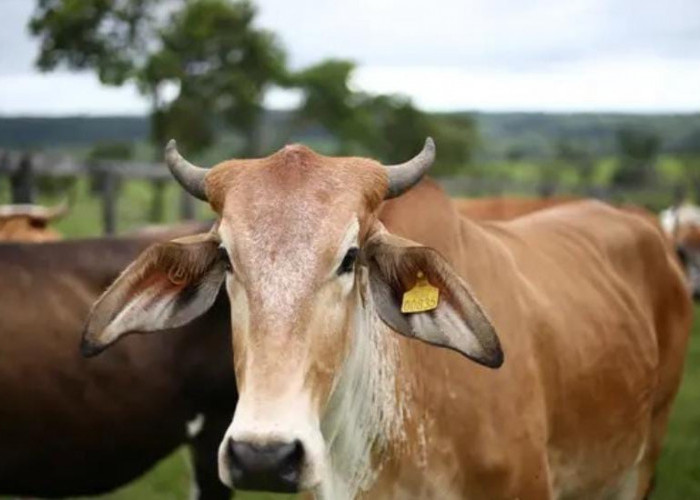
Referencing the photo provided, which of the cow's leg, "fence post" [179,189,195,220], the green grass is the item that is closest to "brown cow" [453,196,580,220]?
the green grass

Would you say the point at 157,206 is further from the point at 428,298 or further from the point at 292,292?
the point at 292,292

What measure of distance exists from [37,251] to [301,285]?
2.62 metres

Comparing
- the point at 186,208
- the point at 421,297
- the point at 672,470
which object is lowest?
the point at 186,208

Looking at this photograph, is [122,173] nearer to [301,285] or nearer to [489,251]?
[489,251]

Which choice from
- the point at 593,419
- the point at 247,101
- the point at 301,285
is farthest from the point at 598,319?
the point at 247,101

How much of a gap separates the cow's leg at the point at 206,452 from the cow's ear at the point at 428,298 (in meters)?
2.03

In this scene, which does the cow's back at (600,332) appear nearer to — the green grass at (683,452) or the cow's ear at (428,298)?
the cow's ear at (428,298)

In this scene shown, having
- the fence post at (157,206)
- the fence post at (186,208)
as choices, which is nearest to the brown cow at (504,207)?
the fence post at (186,208)

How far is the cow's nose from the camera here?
112 inches

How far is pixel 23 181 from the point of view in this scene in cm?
1180

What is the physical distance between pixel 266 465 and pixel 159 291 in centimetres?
101

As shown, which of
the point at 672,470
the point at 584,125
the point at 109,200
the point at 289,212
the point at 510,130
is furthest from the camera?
the point at 584,125

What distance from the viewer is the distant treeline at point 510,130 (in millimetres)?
12477

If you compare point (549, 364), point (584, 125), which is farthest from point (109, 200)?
point (584, 125)
